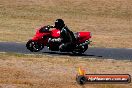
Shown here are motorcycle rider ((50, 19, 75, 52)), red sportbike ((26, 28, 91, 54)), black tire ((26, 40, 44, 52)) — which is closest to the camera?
motorcycle rider ((50, 19, 75, 52))

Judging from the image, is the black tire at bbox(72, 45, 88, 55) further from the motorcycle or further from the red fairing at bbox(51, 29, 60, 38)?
the red fairing at bbox(51, 29, 60, 38)

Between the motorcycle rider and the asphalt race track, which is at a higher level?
the motorcycle rider

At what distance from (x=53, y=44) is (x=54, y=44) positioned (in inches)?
1.9

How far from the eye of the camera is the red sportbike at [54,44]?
2417cm

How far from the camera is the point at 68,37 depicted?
23984 mm

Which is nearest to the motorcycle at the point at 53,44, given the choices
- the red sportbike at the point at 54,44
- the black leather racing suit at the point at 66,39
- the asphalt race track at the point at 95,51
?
the red sportbike at the point at 54,44

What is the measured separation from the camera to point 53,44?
24.4 metres

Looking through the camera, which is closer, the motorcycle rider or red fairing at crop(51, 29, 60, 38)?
the motorcycle rider

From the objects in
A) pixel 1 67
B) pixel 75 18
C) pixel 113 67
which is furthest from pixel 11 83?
pixel 75 18

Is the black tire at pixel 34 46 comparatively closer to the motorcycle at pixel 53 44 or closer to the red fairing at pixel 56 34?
the motorcycle at pixel 53 44

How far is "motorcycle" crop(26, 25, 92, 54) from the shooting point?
79.3ft

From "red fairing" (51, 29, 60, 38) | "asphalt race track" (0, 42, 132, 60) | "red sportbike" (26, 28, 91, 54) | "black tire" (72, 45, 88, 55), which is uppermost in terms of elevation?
"red fairing" (51, 29, 60, 38)

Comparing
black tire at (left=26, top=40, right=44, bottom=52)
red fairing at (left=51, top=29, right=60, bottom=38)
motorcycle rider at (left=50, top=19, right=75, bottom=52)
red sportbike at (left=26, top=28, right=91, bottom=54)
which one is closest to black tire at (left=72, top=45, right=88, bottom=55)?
red sportbike at (left=26, top=28, right=91, bottom=54)

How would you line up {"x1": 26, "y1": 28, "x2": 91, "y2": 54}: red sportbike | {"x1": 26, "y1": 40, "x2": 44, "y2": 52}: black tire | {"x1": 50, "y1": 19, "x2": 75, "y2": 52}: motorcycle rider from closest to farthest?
{"x1": 50, "y1": 19, "x2": 75, "y2": 52}: motorcycle rider
{"x1": 26, "y1": 28, "x2": 91, "y2": 54}: red sportbike
{"x1": 26, "y1": 40, "x2": 44, "y2": 52}: black tire
